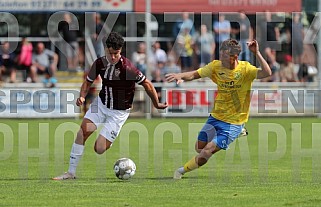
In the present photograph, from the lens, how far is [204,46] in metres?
28.0

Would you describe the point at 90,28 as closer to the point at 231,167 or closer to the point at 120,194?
the point at 231,167

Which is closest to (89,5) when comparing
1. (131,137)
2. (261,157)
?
(131,137)

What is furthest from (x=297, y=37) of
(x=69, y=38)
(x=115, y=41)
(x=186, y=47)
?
(x=115, y=41)

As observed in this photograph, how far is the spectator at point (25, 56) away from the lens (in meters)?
27.8

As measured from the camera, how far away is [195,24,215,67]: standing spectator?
28.0m

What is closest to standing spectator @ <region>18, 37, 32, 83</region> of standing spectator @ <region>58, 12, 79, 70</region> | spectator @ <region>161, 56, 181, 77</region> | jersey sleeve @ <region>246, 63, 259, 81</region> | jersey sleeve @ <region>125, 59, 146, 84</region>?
standing spectator @ <region>58, 12, 79, 70</region>

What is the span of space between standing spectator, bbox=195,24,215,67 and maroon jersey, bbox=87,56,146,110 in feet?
46.7

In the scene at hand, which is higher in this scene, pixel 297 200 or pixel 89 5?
pixel 89 5

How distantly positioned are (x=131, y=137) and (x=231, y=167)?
6.17 meters

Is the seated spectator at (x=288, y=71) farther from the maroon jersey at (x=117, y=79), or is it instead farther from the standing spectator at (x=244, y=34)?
the maroon jersey at (x=117, y=79)

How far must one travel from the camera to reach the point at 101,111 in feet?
45.5

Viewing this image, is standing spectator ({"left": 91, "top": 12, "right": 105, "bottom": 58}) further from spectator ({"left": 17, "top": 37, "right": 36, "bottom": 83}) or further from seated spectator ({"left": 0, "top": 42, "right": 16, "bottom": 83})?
seated spectator ({"left": 0, "top": 42, "right": 16, "bottom": 83})

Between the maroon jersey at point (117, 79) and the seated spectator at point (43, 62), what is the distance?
1386 centimetres

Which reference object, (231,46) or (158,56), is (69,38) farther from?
(231,46)
